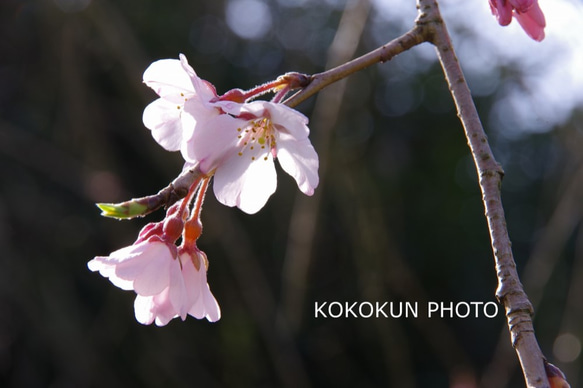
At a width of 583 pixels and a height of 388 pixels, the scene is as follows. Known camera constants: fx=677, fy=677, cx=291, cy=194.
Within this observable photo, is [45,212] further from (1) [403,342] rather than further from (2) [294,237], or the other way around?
(1) [403,342]

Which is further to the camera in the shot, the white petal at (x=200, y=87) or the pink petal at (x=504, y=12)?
the pink petal at (x=504, y=12)

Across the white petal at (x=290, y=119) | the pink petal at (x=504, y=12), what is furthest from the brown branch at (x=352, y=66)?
the pink petal at (x=504, y=12)

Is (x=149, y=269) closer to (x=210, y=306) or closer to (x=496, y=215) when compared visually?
(x=210, y=306)

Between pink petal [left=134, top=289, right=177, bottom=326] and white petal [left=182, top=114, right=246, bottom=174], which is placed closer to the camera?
white petal [left=182, top=114, right=246, bottom=174]

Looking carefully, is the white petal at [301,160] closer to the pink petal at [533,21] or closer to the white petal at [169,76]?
the white petal at [169,76]

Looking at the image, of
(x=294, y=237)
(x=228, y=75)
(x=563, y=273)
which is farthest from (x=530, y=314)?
(x=563, y=273)

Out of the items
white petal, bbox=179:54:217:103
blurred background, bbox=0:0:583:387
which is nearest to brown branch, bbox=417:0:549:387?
white petal, bbox=179:54:217:103

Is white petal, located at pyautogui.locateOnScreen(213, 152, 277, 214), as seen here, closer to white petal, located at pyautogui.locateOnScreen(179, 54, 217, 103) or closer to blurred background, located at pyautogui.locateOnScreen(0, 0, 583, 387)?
white petal, located at pyautogui.locateOnScreen(179, 54, 217, 103)
